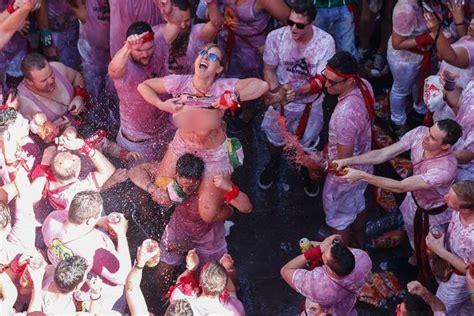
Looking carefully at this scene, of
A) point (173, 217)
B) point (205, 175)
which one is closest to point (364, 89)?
point (205, 175)

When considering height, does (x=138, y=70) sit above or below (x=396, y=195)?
above

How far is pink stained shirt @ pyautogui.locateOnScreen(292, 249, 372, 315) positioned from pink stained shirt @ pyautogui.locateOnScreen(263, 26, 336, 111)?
5.85 ft

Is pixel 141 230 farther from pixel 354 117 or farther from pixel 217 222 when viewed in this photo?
pixel 354 117

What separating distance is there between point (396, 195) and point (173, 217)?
2.13 metres

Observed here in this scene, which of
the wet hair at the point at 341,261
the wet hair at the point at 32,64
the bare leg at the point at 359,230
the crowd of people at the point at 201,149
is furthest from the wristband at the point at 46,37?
the wet hair at the point at 341,261

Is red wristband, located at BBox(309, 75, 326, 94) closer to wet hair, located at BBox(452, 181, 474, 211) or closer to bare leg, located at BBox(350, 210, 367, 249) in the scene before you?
bare leg, located at BBox(350, 210, 367, 249)

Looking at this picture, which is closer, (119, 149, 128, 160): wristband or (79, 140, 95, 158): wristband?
(79, 140, 95, 158): wristband

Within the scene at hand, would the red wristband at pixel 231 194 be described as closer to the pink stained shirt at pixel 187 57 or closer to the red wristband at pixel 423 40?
the pink stained shirt at pixel 187 57

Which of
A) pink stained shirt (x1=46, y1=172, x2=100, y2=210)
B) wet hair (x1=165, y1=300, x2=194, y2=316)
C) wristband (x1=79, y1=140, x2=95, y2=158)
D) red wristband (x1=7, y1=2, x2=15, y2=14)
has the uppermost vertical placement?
red wristband (x1=7, y1=2, x2=15, y2=14)

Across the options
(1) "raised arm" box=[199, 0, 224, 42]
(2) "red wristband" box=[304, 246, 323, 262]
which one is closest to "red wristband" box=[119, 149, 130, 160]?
(1) "raised arm" box=[199, 0, 224, 42]

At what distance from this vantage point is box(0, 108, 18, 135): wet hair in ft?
17.2

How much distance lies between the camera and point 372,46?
7.86 m

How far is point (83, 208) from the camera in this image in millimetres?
4734

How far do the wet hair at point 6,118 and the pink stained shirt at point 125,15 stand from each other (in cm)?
121
